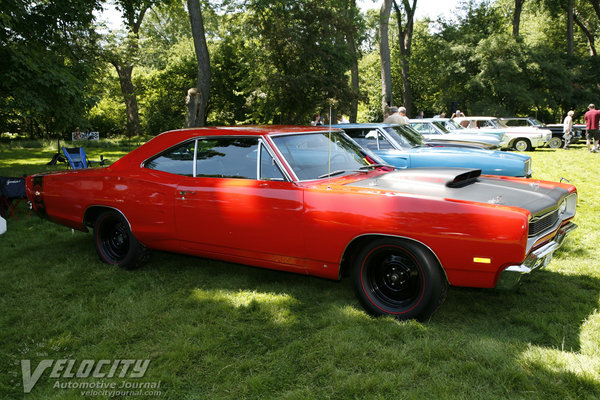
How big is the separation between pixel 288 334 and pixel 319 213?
3.23 feet

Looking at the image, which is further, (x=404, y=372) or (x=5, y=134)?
(x=5, y=134)

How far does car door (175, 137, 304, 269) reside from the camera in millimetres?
3941

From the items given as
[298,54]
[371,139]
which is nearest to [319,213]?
[371,139]

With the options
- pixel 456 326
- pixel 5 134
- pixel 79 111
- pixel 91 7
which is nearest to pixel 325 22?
pixel 91 7

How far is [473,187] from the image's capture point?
3.98 meters

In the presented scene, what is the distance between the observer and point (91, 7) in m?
11.4

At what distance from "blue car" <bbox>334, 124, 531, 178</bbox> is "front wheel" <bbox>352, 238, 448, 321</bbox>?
4076 millimetres

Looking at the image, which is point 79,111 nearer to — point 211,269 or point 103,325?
point 211,269

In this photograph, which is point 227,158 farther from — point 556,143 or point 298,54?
point 556,143

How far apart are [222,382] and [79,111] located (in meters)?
9.70

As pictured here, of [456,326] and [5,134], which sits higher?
Result: [5,134]

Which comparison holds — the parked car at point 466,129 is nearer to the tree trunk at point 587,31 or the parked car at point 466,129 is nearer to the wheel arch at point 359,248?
the wheel arch at point 359,248

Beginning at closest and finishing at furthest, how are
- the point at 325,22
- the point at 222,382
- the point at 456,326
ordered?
the point at 222,382, the point at 456,326, the point at 325,22

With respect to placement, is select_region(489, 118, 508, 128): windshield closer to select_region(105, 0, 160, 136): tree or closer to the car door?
select_region(105, 0, 160, 136): tree
